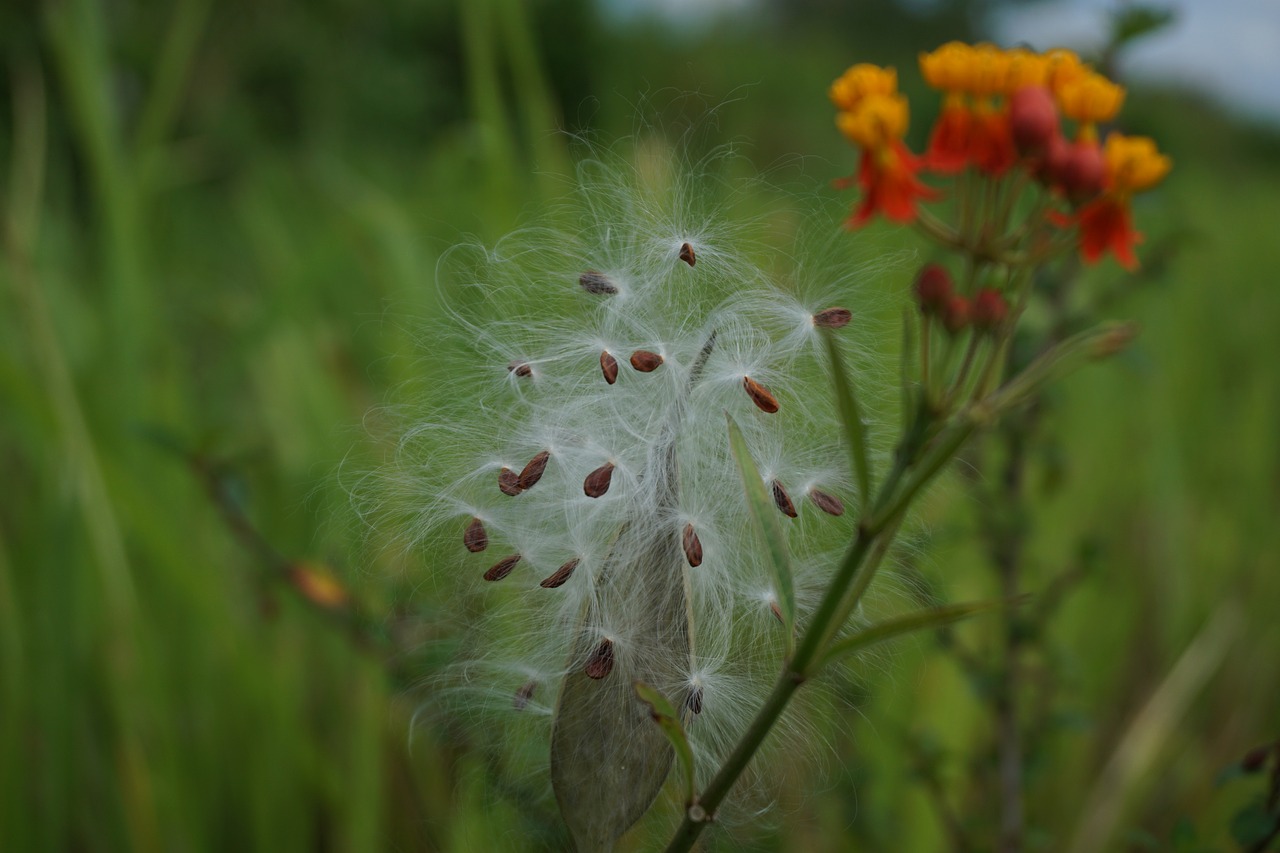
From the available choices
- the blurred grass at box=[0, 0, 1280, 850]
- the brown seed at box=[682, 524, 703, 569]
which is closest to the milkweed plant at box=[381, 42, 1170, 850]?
the brown seed at box=[682, 524, 703, 569]

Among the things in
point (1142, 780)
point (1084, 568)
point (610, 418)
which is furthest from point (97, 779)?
point (1142, 780)

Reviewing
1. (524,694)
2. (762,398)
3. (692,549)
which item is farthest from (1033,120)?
(524,694)

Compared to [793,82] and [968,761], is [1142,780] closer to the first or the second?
[968,761]

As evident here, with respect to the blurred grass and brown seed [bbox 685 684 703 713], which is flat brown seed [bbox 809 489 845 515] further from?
the blurred grass

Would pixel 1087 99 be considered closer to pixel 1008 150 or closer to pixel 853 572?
pixel 1008 150

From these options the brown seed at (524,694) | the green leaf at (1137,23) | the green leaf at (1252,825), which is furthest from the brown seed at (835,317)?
the green leaf at (1137,23)

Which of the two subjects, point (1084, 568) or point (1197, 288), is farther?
point (1197, 288)

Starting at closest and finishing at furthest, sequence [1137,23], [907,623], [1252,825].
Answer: [907,623] → [1252,825] → [1137,23]
